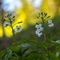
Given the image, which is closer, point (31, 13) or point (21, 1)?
point (21, 1)

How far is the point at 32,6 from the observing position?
6281 millimetres

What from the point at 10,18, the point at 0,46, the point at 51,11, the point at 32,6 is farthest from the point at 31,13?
the point at 10,18

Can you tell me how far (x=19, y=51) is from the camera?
72 cm

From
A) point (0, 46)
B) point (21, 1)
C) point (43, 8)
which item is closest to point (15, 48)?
point (0, 46)

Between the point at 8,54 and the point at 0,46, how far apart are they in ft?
10.3

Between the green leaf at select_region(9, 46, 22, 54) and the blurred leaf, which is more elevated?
the green leaf at select_region(9, 46, 22, 54)

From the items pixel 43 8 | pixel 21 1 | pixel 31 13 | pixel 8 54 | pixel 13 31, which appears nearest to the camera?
pixel 8 54

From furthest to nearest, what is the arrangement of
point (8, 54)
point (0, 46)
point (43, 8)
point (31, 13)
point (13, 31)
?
point (31, 13) → point (43, 8) → point (0, 46) → point (13, 31) → point (8, 54)

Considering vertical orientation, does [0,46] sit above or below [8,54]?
below

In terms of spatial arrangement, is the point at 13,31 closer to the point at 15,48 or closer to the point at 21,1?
the point at 15,48

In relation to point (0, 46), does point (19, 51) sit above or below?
above

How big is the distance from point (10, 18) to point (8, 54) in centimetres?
18

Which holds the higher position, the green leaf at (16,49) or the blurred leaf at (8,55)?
the green leaf at (16,49)

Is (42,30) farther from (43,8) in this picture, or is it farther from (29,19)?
(29,19)
